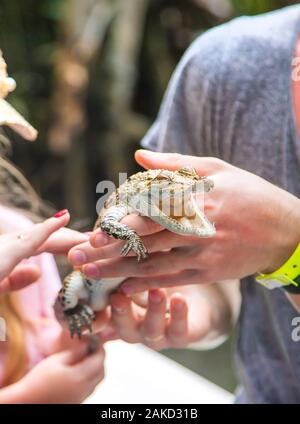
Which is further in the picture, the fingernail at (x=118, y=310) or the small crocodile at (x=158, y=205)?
the fingernail at (x=118, y=310)

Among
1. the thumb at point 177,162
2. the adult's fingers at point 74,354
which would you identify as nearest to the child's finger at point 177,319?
the adult's fingers at point 74,354

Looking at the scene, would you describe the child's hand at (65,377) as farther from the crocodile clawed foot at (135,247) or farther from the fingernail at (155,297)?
the crocodile clawed foot at (135,247)

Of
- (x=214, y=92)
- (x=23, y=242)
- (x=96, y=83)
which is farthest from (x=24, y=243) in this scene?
(x=96, y=83)

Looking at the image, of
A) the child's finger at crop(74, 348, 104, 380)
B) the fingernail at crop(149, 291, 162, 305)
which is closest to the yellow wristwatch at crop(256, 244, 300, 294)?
the fingernail at crop(149, 291, 162, 305)

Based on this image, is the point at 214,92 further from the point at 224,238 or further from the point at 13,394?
the point at 13,394

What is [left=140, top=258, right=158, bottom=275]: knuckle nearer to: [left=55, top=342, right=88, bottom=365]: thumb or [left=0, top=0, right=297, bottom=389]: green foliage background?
[left=0, top=0, right=297, bottom=389]: green foliage background

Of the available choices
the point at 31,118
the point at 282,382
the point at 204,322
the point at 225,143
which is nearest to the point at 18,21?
the point at 31,118
